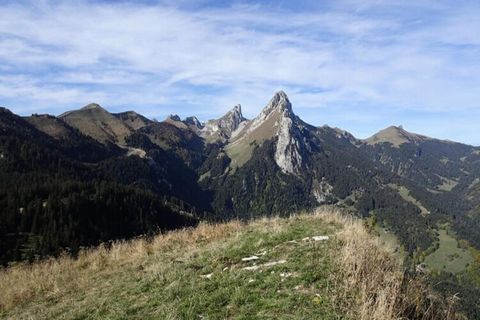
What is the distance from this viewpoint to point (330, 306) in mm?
8695

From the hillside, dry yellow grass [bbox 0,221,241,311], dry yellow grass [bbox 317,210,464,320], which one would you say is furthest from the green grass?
dry yellow grass [bbox 317,210,464,320]

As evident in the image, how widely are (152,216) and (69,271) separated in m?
186

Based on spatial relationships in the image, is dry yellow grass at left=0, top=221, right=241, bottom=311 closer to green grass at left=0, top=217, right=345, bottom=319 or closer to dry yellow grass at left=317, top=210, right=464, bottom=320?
green grass at left=0, top=217, right=345, bottom=319

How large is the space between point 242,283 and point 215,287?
2.49ft

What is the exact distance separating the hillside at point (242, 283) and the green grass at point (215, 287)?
0.03 metres

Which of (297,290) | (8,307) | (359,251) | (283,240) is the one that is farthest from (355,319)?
(8,307)

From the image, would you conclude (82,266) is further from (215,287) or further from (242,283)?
(242,283)

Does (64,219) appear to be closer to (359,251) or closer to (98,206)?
(98,206)

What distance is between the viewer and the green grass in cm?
923

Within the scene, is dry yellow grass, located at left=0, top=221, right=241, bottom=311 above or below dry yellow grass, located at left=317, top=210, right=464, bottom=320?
below

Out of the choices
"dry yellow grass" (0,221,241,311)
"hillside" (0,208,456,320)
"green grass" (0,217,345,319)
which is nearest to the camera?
"hillside" (0,208,456,320)

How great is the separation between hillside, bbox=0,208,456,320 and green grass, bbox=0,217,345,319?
0.03 meters

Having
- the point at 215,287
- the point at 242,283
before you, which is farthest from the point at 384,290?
the point at 215,287

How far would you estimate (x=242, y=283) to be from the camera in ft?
35.2
